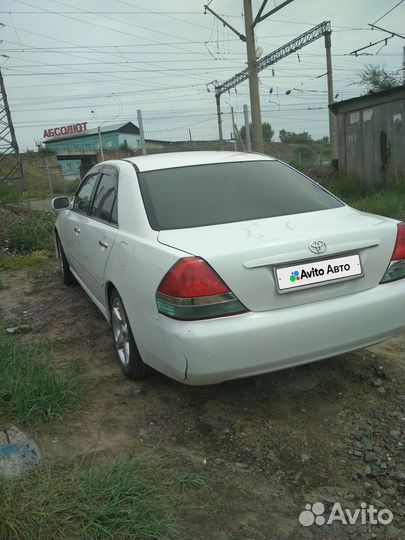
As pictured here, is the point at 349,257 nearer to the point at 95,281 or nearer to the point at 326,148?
the point at 95,281

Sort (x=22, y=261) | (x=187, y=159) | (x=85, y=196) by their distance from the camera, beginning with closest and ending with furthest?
(x=187, y=159) → (x=85, y=196) → (x=22, y=261)

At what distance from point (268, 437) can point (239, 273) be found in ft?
2.97

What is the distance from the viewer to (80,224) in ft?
14.0

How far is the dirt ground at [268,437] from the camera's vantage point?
6.55ft

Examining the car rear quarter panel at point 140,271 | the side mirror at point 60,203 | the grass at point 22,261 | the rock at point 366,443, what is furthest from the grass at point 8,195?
the rock at point 366,443

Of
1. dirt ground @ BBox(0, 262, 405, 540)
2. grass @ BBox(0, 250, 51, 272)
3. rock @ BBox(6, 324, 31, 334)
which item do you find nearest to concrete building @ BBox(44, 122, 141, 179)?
grass @ BBox(0, 250, 51, 272)

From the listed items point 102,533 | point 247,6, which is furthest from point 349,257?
point 247,6

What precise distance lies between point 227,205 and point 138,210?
0.55 metres

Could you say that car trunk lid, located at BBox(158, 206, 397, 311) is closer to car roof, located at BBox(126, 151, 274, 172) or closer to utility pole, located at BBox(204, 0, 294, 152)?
car roof, located at BBox(126, 151, 274, 172)

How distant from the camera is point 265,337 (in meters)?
2.32

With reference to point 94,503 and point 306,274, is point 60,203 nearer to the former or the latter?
point 306,274

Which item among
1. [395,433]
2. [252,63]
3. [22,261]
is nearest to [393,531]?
[395,433]

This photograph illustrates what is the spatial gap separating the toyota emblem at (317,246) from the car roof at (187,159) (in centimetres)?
127

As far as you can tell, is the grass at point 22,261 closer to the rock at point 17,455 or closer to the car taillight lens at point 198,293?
the rock at point 17,455
